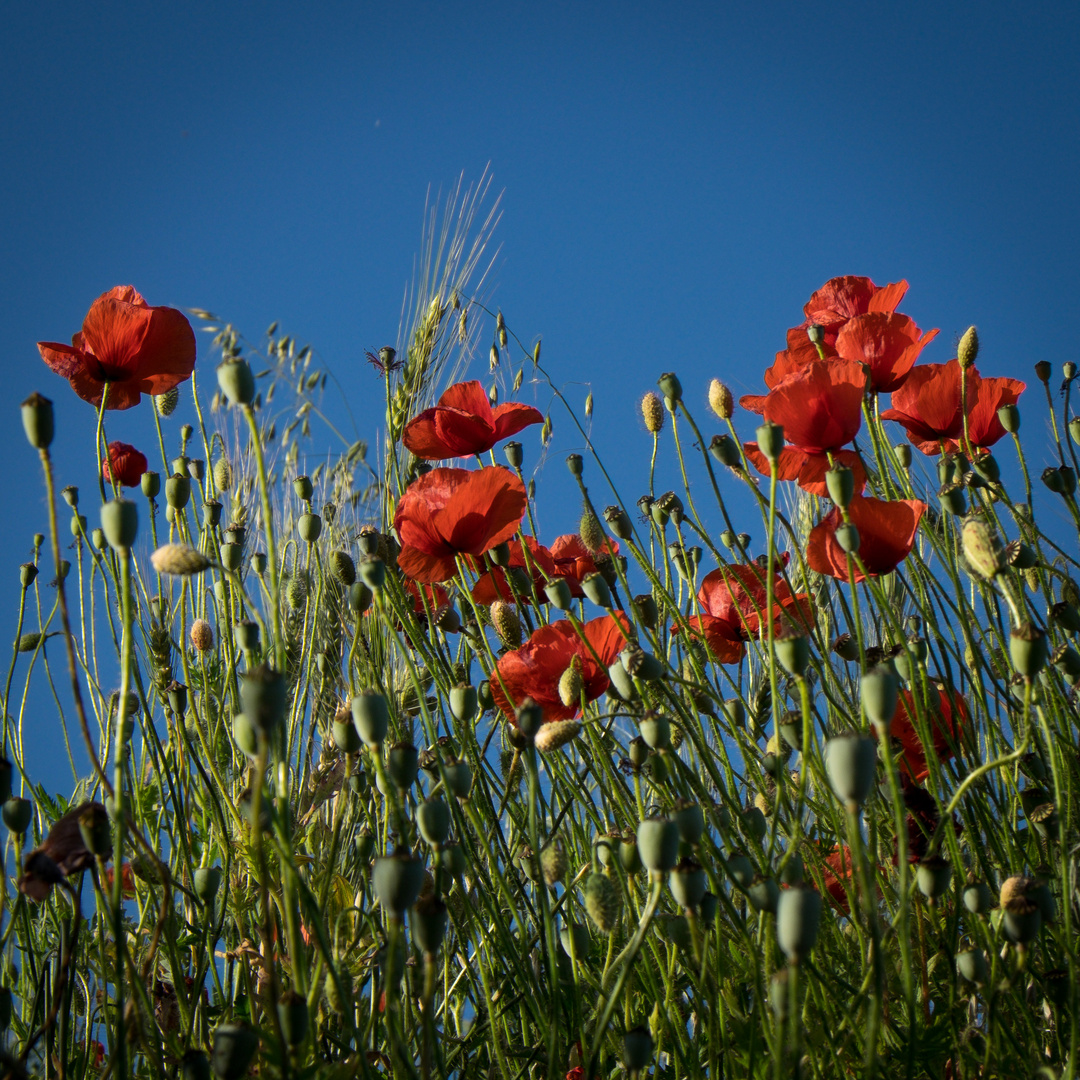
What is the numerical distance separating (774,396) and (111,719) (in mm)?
745

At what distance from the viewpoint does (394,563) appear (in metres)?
0.94

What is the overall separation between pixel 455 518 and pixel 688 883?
54 cm

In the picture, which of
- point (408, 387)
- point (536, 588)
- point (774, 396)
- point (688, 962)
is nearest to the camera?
point (688, 962)

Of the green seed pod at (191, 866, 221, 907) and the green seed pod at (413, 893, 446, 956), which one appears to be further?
the green seed pod at (191, 866, 221, 907)

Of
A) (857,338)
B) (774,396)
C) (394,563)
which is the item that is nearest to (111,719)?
(394,563)

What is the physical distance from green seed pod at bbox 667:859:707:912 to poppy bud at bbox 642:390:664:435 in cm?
75

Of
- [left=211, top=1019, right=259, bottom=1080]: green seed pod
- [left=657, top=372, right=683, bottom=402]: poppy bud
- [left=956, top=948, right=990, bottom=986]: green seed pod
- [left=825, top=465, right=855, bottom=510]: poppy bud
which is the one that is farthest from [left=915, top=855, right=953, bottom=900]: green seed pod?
[left=657, top=372, right=683, bottom=402]: poppy bud

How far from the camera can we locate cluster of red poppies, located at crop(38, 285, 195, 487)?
3.36ft

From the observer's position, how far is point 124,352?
3.42 ft

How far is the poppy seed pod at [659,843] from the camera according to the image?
46 centimetres

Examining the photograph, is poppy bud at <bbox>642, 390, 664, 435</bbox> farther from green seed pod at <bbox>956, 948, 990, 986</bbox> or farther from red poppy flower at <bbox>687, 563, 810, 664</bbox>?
green seed pod at <bbox>956, 948, 990, 986</bbox>

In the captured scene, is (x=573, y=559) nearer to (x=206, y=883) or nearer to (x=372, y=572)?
(x=372, y=572)

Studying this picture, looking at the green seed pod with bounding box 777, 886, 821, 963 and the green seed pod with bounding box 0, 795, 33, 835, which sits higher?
the green seed pod with bounding box 0, 795, 33, 835

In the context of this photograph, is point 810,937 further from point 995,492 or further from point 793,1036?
point 995,492
